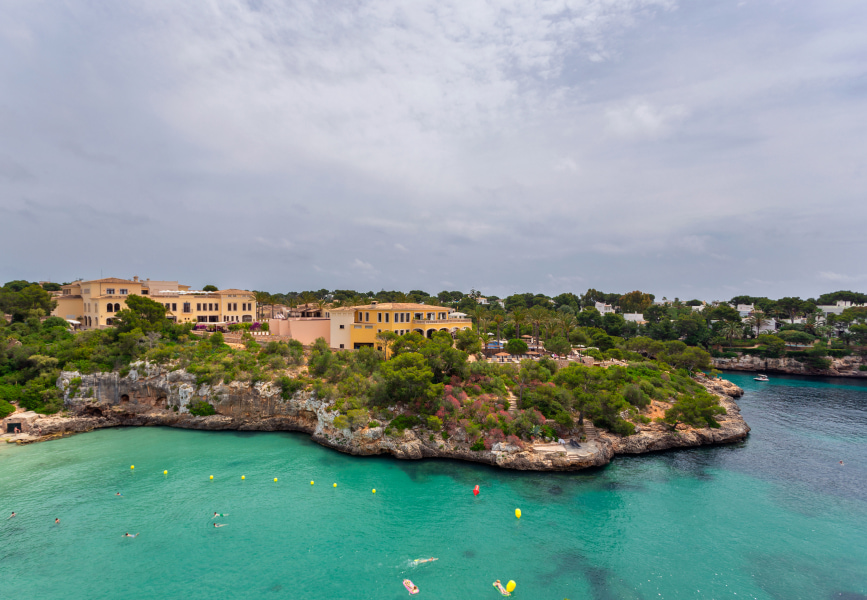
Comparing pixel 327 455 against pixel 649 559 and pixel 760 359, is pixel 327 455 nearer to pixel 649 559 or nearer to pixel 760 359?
pixel 649 559

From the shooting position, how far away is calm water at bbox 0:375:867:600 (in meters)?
20.2

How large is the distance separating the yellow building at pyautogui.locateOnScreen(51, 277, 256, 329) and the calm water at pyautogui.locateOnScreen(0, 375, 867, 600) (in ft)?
98.4

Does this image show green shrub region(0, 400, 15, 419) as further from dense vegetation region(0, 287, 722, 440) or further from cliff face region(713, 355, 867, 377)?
cliff face region(713, 355, 867, 377)

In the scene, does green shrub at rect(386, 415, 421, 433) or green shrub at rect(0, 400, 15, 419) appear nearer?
green shrub at rect(386, 415, 421, 433)

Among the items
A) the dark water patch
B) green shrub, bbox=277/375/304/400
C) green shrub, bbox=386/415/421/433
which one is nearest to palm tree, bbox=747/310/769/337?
green shrub, bbox=386/415/421/433

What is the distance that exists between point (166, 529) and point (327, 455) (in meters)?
13.2

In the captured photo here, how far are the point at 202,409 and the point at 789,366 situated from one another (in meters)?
106

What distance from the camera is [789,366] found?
79.4 metres

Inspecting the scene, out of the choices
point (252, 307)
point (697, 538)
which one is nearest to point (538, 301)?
point (252, 307)

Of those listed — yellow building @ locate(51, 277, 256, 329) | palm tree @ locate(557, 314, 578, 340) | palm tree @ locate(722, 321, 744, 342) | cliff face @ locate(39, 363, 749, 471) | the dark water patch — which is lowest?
the dark water patch

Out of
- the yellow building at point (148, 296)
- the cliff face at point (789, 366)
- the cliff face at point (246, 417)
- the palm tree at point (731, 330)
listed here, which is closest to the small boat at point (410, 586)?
the cliff face at point (246, 417)

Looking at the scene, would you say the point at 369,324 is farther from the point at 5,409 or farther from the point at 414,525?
the point at 5,409

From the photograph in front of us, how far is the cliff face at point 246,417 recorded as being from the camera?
A: 35.0 meters

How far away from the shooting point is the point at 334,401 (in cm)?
3825
